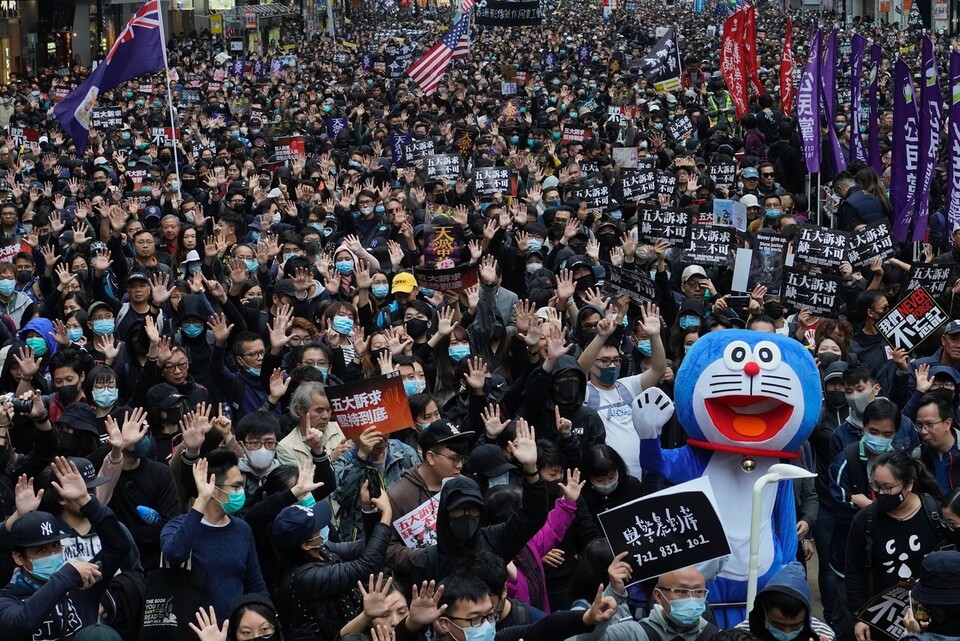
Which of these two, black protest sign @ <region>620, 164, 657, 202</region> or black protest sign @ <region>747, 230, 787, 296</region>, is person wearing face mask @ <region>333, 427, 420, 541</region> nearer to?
black protest sign @ <region>747, 230, 787, 296</region>

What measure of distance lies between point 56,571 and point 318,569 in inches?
39.4

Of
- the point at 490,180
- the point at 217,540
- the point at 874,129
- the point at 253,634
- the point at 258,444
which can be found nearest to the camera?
the point at 253,634

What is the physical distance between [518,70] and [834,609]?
2791 centimetres

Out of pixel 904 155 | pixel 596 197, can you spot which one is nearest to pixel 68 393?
pixel 596 197

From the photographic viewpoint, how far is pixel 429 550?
5945mm

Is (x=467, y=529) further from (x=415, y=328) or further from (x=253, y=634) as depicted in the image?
(x=415, y=328)

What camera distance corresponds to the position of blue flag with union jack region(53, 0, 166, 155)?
1661cm

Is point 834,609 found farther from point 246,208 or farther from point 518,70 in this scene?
point 518,70

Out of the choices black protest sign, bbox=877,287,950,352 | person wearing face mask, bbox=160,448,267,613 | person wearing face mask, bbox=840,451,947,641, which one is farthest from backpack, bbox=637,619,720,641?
black protest sign, bbox=877,287,950,352

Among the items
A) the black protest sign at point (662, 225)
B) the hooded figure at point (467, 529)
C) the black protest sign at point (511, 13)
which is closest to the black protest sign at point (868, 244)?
the black protest sign at point (662, 225)

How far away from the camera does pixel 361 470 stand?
23.3 feet

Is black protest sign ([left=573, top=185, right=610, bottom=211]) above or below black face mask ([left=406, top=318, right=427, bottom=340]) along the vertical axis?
below

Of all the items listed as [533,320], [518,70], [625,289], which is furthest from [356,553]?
[518,70]

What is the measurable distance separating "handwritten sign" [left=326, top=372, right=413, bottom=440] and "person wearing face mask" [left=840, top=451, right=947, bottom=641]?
226 cm
